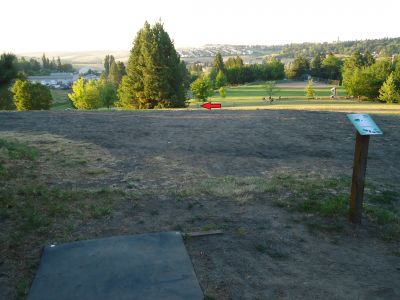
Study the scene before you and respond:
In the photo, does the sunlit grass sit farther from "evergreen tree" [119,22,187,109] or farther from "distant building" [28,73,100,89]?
"distant building" [28,73,100,89]

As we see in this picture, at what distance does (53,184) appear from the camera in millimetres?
6043

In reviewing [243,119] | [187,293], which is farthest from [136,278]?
[243,119]

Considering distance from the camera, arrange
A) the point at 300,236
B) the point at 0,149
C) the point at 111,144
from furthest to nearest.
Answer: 1. the point at 111,144
2. the point at 0,149
3. the point at 300,236

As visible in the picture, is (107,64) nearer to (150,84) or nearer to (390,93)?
(390,93)

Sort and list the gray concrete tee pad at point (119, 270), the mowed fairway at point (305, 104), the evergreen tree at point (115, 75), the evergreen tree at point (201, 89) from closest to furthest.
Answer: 1. the gray concrete tee pad at point (119, 270)
2. the mowed fairway at point (305, 104)
3. the evergreen tree at point (201, 89)
4. the evergreen tree at point (115, 75)

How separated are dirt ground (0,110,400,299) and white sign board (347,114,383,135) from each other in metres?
1.28

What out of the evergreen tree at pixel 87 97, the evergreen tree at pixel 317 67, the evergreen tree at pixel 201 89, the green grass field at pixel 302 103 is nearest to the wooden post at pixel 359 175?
the green grass field at pixel 302 103

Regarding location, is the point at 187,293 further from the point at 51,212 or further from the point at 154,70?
the point at 154,70

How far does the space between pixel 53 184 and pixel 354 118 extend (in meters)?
4.95

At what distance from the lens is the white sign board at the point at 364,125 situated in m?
4.34

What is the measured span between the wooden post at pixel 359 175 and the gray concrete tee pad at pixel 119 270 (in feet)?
7.88

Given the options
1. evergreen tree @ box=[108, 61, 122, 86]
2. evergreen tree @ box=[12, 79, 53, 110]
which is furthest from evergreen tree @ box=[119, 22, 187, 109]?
evergreen tree @ box=[108, 61, 122, 86]

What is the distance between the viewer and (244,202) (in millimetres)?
5406

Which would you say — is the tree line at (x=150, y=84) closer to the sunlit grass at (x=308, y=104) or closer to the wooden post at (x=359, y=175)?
the sunlit grass at (x=308, y=104)
